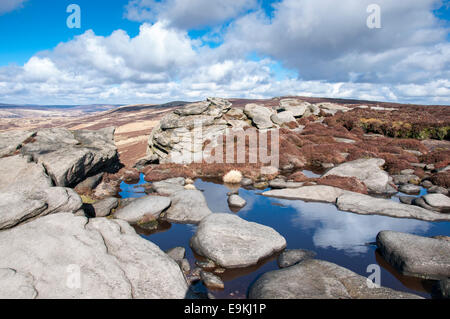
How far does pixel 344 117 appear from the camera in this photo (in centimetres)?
4753

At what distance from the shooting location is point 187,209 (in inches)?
648

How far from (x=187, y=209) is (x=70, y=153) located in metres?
11.0

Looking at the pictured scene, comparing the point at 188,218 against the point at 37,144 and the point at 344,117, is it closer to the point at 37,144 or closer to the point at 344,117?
the point at 37,144

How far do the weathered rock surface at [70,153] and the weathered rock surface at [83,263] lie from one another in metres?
8.92

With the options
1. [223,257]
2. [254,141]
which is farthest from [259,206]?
[254,141]

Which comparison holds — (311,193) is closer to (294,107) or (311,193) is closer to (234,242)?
(234,242)

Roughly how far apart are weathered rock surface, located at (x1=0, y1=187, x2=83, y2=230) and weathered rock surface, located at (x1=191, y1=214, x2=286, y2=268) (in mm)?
6484

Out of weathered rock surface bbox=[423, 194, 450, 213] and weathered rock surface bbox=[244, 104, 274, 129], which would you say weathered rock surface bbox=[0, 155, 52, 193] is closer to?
weathered rock surface bbox=[423, 194, 450, 213]

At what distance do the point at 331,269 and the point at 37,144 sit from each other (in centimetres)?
2248

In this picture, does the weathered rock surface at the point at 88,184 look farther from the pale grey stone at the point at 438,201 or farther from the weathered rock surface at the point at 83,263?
the pale grey stone at the point at 438,201

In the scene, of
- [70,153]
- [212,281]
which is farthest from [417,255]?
[70,153]

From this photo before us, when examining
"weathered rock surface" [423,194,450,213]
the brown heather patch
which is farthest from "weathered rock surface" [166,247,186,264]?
the brown heather patch

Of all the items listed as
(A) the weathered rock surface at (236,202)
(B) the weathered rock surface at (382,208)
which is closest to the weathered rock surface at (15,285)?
(A) the weathered rock surface at (236,202)
